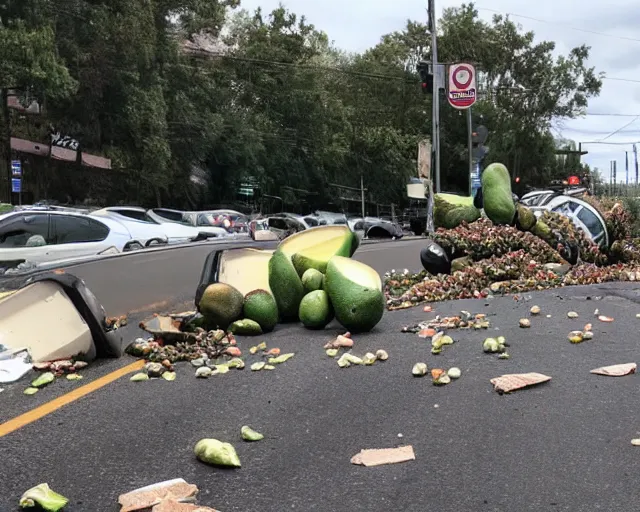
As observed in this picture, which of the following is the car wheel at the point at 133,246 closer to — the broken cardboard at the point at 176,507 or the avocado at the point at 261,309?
the avocado at the point at 261,309

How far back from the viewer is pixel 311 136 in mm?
41094

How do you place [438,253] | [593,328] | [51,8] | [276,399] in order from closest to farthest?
[276,399], [593,328], [438,253], [51,8]

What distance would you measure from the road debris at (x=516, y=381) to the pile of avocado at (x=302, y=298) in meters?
1.65

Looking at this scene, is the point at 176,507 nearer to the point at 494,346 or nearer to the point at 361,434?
the point at 361,434

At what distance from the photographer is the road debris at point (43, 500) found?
2602 millimetres

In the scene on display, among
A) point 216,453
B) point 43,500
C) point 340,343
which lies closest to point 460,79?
point 340,343

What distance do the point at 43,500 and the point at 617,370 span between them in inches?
134

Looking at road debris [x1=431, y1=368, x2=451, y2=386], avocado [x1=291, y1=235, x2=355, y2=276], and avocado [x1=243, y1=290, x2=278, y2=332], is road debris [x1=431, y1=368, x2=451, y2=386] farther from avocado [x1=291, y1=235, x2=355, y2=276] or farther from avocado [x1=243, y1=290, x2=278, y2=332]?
avocado [x1=291, y1=235, x2=355, y2=276]

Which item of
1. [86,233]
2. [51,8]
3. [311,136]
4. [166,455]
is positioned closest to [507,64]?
[311,136]

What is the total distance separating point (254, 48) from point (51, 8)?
52.5 ft

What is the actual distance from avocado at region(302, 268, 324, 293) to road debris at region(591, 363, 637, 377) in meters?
2.67

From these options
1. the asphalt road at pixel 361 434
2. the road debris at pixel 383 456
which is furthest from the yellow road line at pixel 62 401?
the road debris at pixel 383 456

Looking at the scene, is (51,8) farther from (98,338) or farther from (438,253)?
(98,338)

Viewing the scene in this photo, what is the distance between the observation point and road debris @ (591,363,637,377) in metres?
4.09
